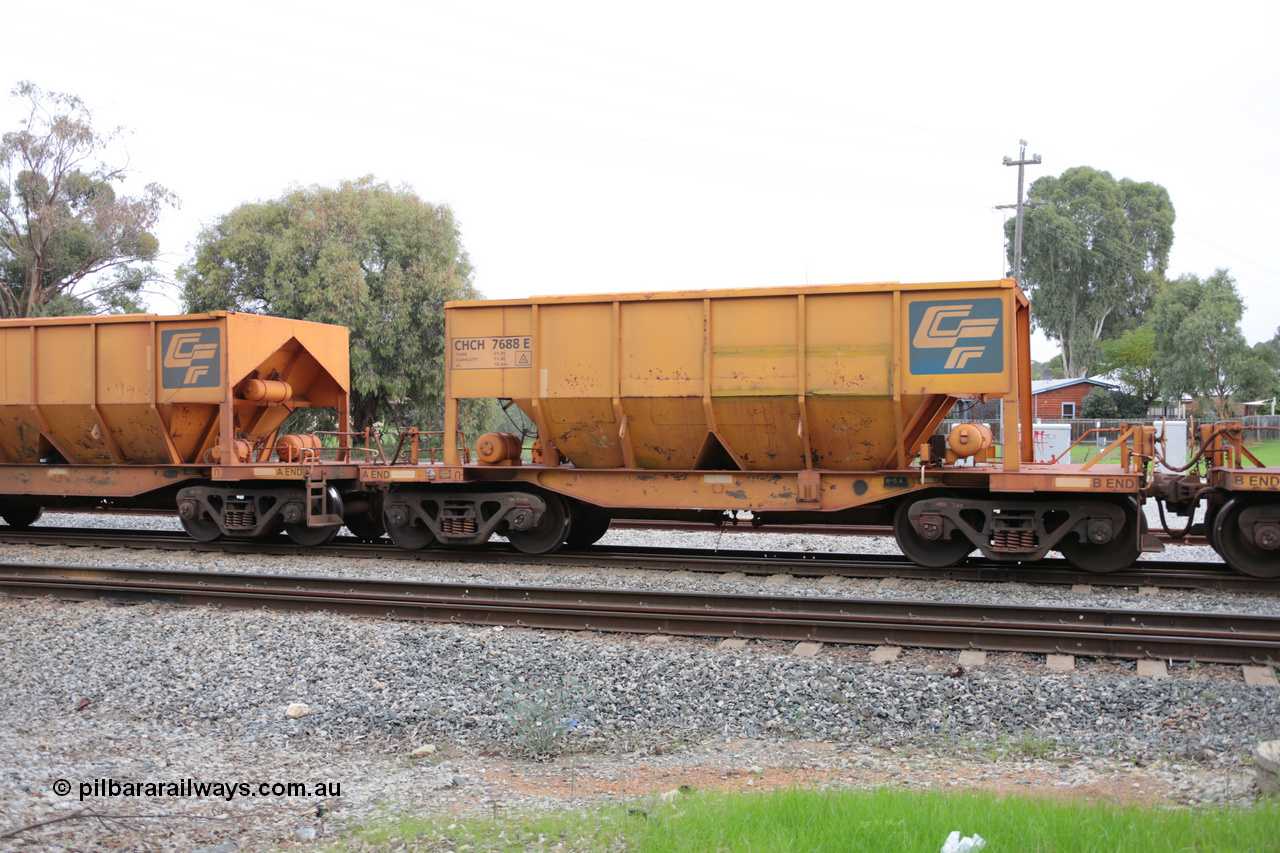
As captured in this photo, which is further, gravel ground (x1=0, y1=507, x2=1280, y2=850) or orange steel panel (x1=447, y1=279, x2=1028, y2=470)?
orange steel panel (x1=447, y1=279, x2=1028, y2=470)

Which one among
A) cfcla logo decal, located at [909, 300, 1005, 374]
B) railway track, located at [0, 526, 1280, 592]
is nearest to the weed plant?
railway track, located at [0, 526, 1280, 592]

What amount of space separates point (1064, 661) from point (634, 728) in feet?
10.8

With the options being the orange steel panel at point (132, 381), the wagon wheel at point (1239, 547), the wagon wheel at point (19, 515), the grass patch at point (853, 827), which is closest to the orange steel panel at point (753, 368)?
the wagon wheel at point (1239, 547)

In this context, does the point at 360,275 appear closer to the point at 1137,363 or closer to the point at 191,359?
the point at 191,359

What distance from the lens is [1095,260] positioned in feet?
220

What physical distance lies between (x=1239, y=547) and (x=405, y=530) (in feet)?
32.3

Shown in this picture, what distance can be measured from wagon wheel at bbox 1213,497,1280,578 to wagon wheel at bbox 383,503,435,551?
30.6ft

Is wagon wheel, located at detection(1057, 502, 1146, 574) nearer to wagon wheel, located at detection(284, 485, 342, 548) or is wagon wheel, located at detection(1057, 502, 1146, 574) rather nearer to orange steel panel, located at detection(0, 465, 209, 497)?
wagon wheel, located at detection(284, 485, 342, 548)

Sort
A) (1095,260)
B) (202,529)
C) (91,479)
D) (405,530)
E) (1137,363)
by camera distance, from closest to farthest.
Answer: (405,530) < (202,529) < (91,479) < (1137,363) < (1095,260)

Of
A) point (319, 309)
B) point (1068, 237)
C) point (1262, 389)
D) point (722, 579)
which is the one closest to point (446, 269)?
point (319, 309)

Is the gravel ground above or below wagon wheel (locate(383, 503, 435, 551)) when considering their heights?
below

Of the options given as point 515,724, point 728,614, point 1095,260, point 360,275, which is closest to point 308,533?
point 728,614

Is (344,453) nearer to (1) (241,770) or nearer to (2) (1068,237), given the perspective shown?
(1) (241,770)

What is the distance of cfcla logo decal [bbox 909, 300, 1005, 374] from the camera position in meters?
9.24
